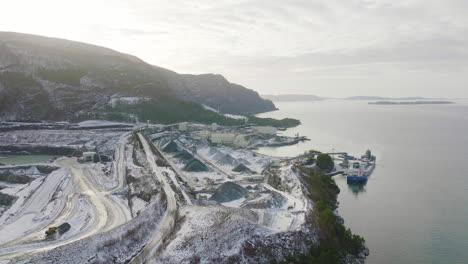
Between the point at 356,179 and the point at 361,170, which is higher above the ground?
the point at 361,170

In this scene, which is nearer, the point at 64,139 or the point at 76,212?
the point at 76,212

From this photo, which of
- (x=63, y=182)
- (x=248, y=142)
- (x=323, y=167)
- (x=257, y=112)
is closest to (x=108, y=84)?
(x=248, y=142)

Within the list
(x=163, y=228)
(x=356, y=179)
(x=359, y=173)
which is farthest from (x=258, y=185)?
(x=359, y=173)

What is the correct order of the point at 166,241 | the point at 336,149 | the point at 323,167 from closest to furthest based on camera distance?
the point at 166,241
the point at 323,167
the point at 336,149

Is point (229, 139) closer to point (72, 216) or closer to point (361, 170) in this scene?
point (361, 170)

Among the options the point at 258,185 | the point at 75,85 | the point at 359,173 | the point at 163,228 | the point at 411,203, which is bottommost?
the point at 411,203

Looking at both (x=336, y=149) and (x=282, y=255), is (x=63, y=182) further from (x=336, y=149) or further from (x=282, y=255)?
(x=336, y=149)
